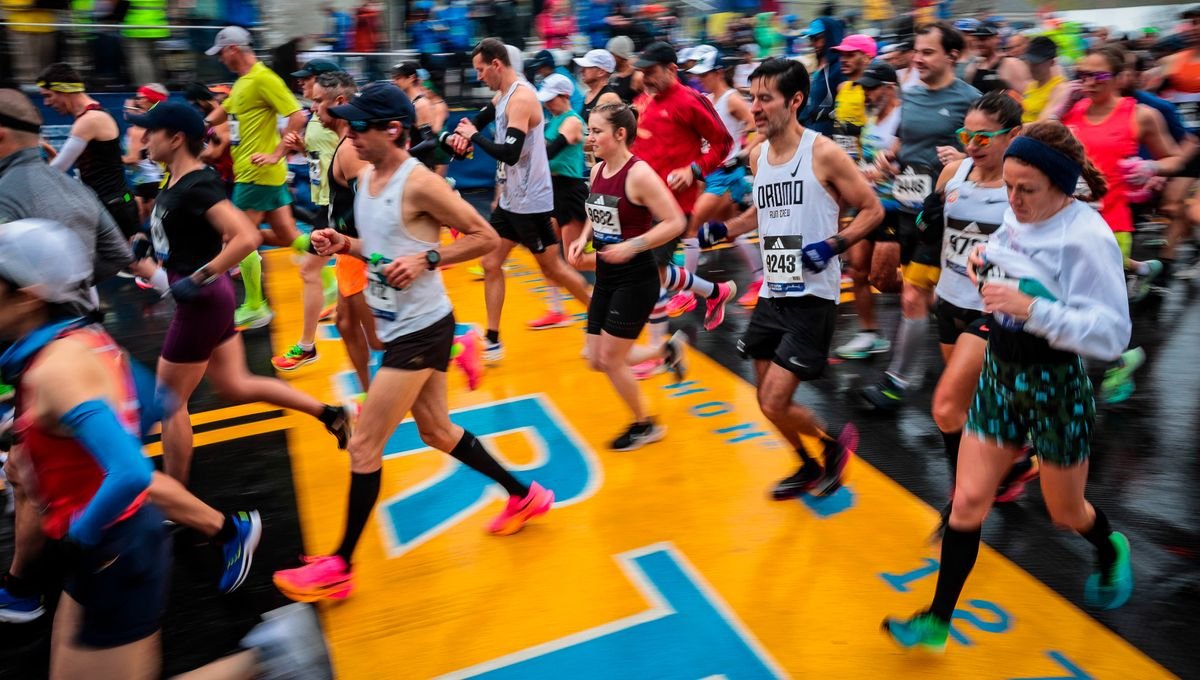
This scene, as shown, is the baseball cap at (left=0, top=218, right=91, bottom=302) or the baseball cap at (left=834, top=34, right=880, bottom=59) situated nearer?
the baseball cap at (left=0, top=218, right=91, bottom=302)

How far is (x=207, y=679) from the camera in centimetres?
247

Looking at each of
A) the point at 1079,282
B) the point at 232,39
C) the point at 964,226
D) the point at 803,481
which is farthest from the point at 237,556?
the point at 232,39

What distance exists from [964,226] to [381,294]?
280cm

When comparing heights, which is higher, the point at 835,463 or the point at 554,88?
the point at 554,88

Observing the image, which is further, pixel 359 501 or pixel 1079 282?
pixel 359 501

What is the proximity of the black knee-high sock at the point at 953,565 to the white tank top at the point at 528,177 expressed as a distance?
3989mm

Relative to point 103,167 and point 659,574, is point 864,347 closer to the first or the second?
point 659,574

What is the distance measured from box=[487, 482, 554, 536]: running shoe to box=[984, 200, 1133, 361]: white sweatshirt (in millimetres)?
2319

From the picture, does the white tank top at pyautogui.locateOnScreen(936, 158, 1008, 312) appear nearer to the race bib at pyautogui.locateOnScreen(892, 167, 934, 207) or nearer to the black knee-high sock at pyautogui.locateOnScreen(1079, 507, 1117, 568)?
the race bib at pyautogui.locateOnScreen(892, 167, 934, 207)

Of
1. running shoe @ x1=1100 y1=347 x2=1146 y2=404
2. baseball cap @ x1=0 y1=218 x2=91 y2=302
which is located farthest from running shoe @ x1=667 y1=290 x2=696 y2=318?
baseball cap @ x1=0 y1=218 x2=91 y2=302

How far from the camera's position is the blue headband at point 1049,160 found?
114 inches

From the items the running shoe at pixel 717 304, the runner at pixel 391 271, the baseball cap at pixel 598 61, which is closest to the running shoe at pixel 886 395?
the running shoe at pixel 717 304

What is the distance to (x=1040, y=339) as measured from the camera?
298 centimetres

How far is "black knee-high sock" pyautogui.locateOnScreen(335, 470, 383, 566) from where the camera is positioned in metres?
3.67
